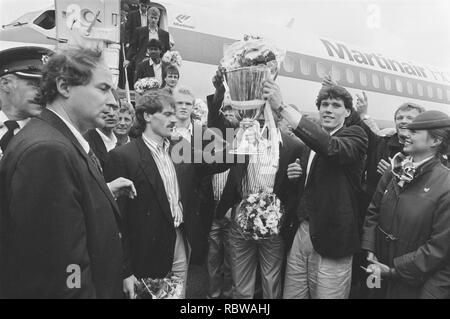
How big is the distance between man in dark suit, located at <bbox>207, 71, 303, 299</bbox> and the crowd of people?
12mm

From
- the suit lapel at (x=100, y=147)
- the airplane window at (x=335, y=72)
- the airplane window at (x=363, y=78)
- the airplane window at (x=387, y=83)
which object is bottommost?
the airplane window at (x=387, y=83)

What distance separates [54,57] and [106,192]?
0.70 m

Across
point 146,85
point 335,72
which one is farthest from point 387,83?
point 146,85

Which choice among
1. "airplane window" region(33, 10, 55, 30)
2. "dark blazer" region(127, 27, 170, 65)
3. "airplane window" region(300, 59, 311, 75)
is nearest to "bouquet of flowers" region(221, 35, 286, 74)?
"dark blazer" region(127, 27, 170, 65)

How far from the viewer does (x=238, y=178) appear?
11.6 feet

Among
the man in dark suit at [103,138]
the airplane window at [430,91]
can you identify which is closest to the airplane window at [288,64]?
the airplane window at [430,91]

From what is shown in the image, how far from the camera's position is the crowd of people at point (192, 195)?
1709 mm

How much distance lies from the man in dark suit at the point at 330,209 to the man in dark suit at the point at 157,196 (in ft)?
2.86

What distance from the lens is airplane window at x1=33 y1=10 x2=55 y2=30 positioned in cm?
755

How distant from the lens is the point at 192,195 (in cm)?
327

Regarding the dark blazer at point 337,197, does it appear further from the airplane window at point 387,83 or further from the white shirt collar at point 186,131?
the airplane window at point 387,83

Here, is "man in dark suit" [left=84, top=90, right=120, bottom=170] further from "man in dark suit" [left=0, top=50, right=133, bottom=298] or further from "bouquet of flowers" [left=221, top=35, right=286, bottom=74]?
"man in dark suit" [left=0, top=50, right=133, bottom=298]

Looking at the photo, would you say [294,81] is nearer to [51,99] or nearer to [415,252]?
[415,252]

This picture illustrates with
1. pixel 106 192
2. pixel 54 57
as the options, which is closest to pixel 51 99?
pixel 54 57
